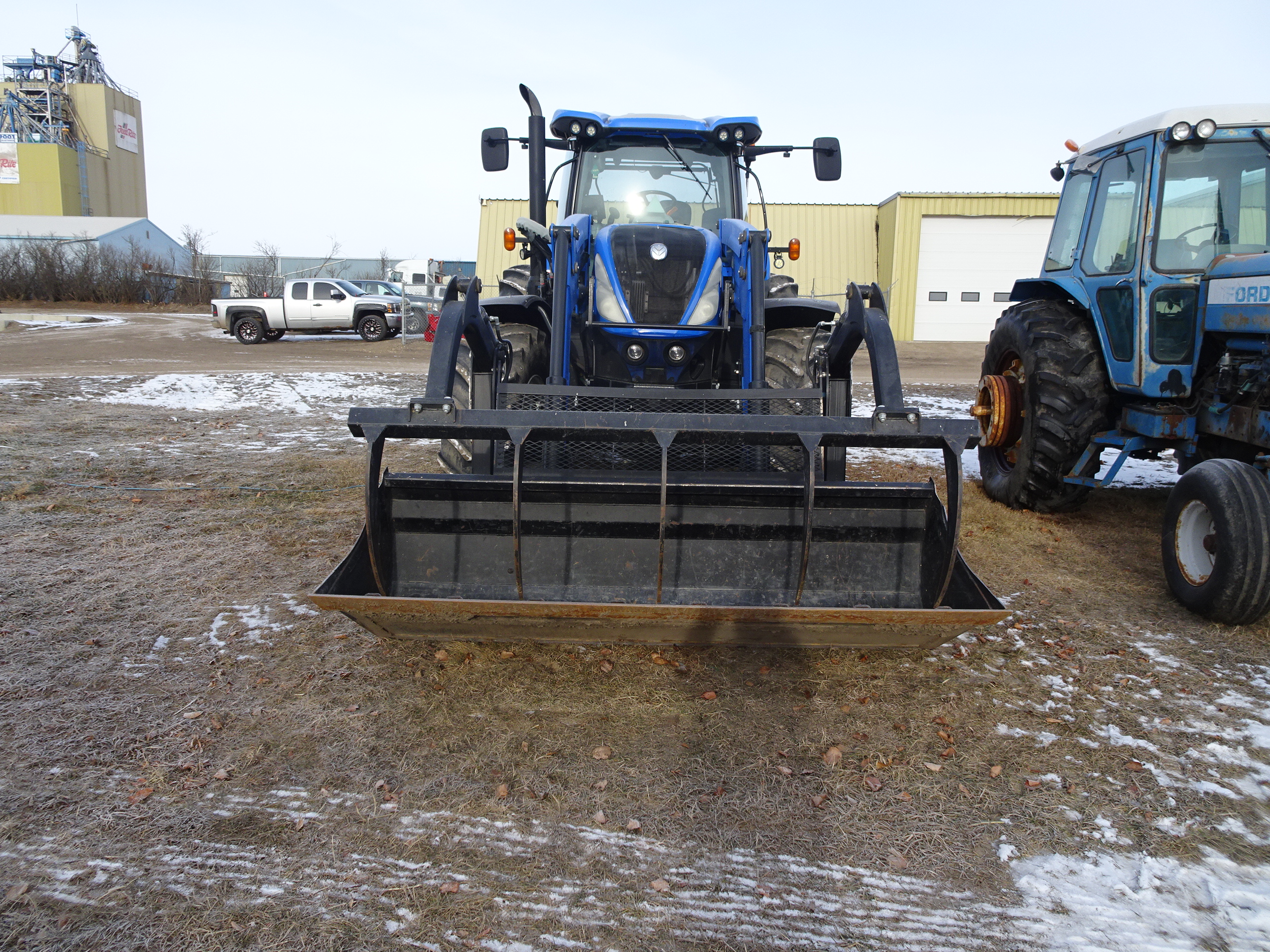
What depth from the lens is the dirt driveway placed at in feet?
7.13

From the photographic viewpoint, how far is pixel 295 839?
242 centimetres

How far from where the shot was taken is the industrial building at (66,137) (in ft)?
171

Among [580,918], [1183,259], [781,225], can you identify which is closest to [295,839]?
[580,918]

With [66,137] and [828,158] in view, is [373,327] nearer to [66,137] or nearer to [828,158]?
[828,158]

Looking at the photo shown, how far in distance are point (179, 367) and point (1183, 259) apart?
1503 cm

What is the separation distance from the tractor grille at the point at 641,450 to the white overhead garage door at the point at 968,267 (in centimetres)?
2322

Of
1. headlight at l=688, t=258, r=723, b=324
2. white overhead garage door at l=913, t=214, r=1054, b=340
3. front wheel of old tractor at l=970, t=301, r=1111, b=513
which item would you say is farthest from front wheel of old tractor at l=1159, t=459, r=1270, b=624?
white overhead garage door at l=913, t=214, r=1054, b=340

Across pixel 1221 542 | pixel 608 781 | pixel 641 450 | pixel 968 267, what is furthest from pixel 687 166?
pixel 968 267

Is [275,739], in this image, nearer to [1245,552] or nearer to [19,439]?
[1245,552]

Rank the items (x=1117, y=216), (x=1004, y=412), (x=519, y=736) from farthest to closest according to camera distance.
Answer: (x=1004, y=412) → (x=1117, y=216) → (x=519, y=736)

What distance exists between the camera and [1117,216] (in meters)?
5.58

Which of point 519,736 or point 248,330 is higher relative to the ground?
point 248,330

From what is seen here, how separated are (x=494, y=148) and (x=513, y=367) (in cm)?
131

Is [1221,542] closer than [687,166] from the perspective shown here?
Yes
